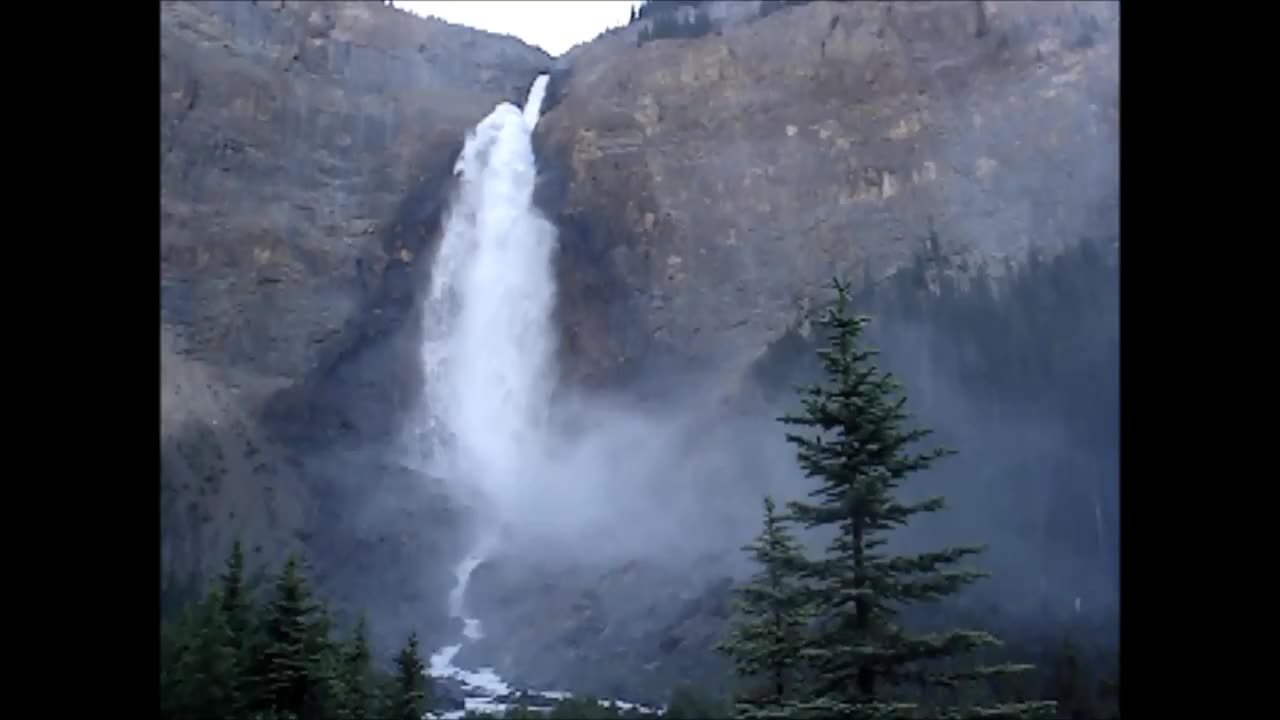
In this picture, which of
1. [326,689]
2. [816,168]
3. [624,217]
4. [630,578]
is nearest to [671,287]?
[624,217]

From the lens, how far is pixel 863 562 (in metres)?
9.84

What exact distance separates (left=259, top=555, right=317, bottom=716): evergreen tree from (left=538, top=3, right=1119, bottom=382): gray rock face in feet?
78.4

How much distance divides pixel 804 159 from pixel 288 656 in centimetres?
2959

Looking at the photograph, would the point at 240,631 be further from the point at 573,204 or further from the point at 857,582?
the point at 573,204

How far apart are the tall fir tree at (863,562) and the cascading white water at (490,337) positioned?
100 feet

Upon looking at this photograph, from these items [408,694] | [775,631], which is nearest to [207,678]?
[408,694]

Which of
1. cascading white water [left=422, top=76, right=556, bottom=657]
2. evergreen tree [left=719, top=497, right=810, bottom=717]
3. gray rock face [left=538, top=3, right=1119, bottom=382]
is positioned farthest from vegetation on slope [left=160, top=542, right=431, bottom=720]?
cascading white water [left=422, top=76, right=556, bottom=657]

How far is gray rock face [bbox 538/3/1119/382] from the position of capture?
1443 inches

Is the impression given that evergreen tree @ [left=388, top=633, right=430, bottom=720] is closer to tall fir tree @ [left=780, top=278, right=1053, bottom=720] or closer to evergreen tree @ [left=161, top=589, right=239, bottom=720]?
evergreen tree @ [left=161, top=589, right=239, bottom=720]

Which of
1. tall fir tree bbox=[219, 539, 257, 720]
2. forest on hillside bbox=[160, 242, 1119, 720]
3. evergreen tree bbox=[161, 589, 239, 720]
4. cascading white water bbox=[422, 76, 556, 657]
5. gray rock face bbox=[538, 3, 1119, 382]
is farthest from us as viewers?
cascading white water bbox=[422, 76, 556, 657]

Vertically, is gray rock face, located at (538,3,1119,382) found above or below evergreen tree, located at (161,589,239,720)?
above

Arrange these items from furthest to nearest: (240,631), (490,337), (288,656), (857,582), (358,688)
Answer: (490,337), (240,631), (358,688), (288,656), (857,582)
